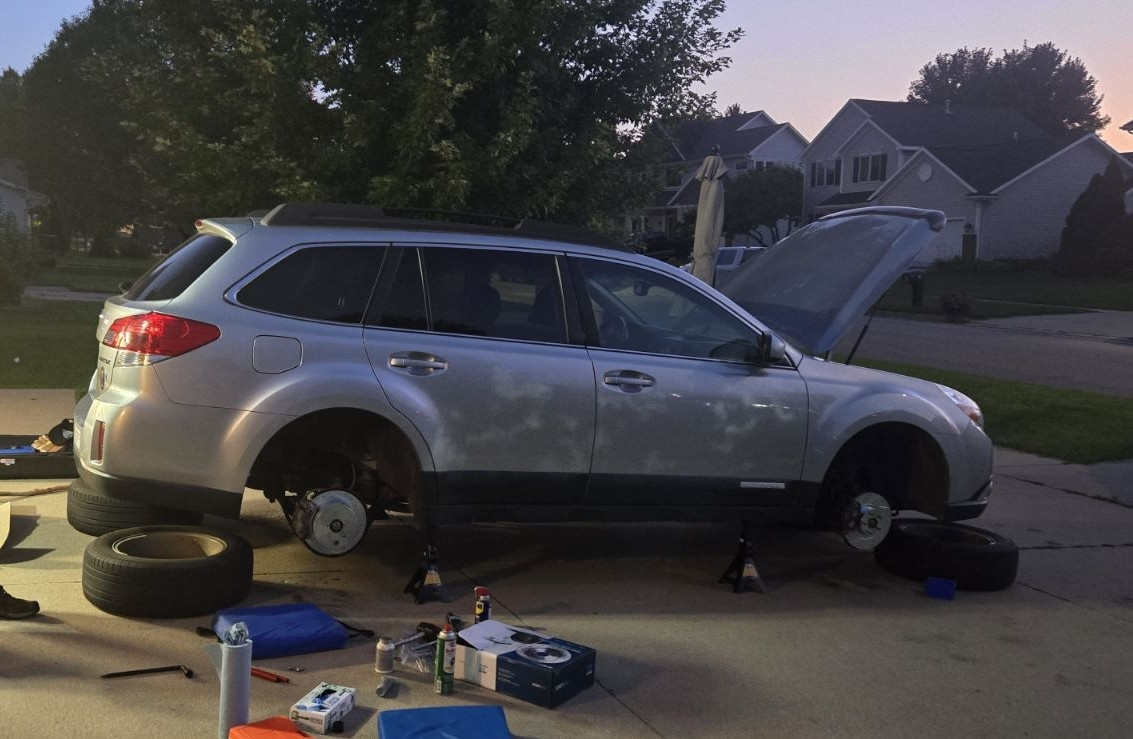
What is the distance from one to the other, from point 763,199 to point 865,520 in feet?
161

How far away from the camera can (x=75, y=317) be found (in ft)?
71.7

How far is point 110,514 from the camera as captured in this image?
6.25 metres

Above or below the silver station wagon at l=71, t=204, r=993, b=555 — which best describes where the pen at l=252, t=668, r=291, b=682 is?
below

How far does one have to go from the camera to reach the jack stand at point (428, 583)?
18.3ft

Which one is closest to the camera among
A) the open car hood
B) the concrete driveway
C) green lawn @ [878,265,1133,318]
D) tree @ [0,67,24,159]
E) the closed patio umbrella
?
the concrete driveway

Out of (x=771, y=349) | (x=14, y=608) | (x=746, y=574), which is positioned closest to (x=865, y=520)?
(x=746, y=574)

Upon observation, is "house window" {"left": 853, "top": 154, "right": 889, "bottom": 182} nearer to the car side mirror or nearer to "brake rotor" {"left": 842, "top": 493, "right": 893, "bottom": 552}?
"brake rotor" {"left": 842, "top": 493, "right": 893, "bottom": 552}

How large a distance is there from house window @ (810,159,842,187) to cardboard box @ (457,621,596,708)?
175ft

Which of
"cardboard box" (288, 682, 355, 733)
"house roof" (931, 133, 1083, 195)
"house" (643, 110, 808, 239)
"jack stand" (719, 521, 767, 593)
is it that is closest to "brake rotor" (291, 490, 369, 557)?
"cardboard box" (288, 682, 355, 733)

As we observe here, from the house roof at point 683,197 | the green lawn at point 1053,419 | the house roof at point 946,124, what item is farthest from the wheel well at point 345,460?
the house roof at point 683,197

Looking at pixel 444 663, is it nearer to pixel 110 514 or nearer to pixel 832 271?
pixel 110 514

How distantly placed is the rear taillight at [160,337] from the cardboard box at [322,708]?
185 centimetres

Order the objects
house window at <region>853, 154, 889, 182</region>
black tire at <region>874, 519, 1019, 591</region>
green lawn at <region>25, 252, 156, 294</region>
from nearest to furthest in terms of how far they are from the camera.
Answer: black tire at <region>874, 519, 1019, 591</region>
green lawn at <region>25, 252, 156, 294</region>
house window at <region>853, 154, 889, 182</region>

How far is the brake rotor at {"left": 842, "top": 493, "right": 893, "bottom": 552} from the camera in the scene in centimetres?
639
